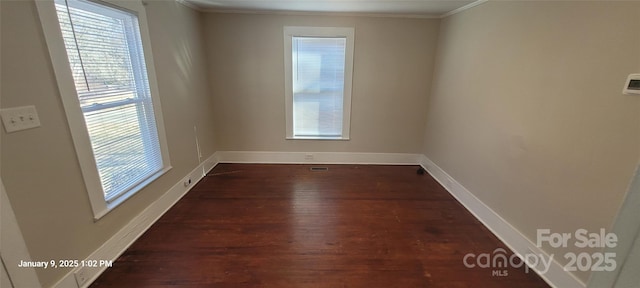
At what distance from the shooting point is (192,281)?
1.76 metres

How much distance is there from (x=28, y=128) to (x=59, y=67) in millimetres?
391

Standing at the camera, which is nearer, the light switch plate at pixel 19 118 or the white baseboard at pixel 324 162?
the light switch plate at pixel 19 118

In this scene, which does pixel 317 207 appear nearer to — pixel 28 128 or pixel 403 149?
pixel 403 149

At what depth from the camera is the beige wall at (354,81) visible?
3.40 m

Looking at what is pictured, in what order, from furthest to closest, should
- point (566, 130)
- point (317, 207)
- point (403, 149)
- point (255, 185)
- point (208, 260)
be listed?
point (403, 149)
point (255, 185)
point (317, 207)
point (208, 260)
point (566, 130)

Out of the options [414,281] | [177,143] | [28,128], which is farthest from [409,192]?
[28,128]

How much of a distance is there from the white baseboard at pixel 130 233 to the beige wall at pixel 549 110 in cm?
323

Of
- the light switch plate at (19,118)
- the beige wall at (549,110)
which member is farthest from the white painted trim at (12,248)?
the beige wall at (549,110)

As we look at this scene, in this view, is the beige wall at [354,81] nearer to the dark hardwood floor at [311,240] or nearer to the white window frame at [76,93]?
the dark hardwood floor at [311,240]

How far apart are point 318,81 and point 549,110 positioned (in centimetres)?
259

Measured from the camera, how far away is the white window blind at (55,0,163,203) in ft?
5.42

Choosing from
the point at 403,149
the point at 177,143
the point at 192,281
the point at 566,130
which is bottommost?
the point at 192,281

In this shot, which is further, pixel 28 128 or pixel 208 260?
pixel 208 260

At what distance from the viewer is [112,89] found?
6.41 feet
